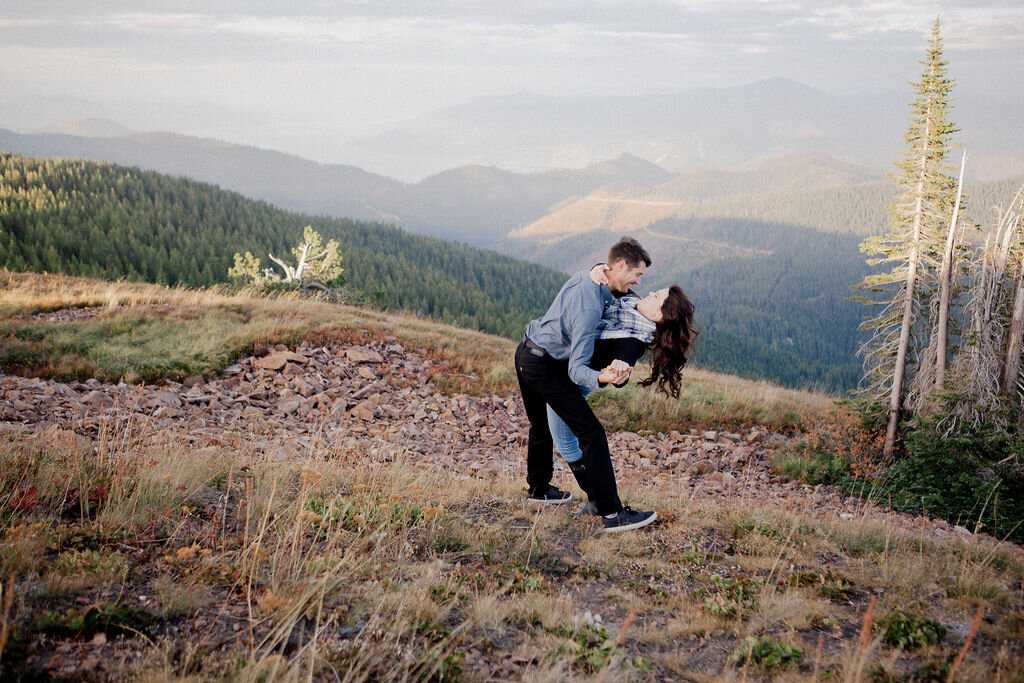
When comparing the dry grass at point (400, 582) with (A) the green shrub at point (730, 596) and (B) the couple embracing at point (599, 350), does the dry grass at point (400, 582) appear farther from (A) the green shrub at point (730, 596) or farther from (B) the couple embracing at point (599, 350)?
(B) the couple embracing at point (599, 350)

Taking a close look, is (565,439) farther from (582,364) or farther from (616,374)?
(616,374)

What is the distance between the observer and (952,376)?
371 inches

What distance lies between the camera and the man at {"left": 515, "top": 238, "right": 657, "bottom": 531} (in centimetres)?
416

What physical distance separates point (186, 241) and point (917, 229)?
65064 millimetres

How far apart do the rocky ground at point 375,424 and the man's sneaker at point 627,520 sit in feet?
4.46

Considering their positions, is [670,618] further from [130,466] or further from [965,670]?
[130,466]

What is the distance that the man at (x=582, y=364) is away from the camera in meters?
4.16

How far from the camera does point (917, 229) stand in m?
10.3

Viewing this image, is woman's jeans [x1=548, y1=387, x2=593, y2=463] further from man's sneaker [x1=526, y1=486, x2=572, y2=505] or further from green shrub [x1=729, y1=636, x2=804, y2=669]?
green shrub [x1=729, y1=636, x2=804, y2=669]

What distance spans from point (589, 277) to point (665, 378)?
3.28ft

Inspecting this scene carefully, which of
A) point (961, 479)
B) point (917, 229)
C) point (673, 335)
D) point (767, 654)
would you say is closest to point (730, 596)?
point (767, 654)

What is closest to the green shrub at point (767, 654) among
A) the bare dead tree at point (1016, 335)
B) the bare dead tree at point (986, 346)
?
the bare dead tree at point (986, 346)

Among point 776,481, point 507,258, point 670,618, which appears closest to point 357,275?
point 507,258

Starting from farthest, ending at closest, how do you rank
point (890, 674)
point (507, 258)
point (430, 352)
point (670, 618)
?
point (507, 258)
point (430, 352)
point (670, 618)
point (890, 674)
